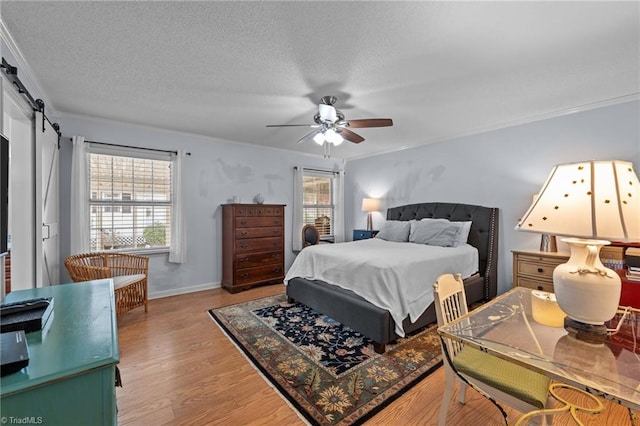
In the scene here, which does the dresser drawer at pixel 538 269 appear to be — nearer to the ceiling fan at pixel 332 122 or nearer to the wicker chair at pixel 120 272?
the ceiling fan at pixel 332 122

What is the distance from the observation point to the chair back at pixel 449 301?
1405 mm

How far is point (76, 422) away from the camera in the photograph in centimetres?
82

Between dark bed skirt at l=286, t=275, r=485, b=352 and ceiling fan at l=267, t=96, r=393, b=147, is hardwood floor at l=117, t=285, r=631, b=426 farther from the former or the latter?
ceiling fan at l=267, t=96, r=393, b=147

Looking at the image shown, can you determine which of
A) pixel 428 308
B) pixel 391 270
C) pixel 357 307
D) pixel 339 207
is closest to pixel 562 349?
pixel 391 270

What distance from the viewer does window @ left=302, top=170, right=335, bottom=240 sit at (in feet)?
18.0

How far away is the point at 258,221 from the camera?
4.31 meters

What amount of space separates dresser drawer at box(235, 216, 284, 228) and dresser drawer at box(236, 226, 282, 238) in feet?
0.20

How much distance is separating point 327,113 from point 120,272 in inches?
124

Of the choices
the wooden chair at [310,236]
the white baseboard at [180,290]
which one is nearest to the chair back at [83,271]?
the white baseboard at [180,290]

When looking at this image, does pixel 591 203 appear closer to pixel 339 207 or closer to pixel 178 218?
pixel 178 218

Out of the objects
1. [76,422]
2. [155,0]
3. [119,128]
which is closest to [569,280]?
[76,422]

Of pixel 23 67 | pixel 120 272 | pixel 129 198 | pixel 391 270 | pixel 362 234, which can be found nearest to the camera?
pixel 23 67

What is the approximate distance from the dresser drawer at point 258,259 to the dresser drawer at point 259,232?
0.30 metres

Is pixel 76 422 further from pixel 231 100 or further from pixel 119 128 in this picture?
pixel 119 128
